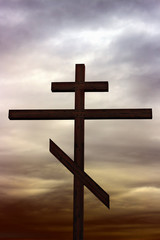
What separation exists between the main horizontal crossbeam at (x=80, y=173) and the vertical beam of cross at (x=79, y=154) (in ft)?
0.32

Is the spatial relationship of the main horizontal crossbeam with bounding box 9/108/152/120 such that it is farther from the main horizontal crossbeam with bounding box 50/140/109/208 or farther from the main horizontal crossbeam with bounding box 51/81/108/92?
the main horizontal crossbeam with bounding box 50/140/109/208

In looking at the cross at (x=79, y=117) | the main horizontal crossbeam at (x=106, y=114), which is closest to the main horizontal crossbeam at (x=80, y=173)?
the cross at (x=79, y=117)

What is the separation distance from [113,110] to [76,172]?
Answer: 1657 millimetres

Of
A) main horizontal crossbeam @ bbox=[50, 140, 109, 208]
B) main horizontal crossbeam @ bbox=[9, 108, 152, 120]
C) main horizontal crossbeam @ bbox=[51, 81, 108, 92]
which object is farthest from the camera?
main horizontal crossbeam @ bbox=[51, 81, 108, 92]

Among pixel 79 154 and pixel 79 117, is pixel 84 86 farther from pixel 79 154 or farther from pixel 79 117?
pixel 79 154

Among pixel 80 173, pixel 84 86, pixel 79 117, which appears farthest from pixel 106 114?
pixel 80 173

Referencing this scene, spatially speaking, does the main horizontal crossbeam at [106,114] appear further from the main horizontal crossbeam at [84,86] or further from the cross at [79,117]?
the main horizontal crossbeam at [84,86]

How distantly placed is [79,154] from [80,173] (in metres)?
0.42

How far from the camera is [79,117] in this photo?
996 centimetres

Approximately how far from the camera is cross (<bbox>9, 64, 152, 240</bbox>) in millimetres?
9398

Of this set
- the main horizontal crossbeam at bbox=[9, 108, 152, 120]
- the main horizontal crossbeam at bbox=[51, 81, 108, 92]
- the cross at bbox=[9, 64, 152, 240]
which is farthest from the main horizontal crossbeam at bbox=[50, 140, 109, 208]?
the main horizontal crossbeam at bbox=[51, 81, 108, 92]

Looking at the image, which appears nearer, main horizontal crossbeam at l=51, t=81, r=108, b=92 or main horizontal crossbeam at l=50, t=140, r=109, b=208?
main horizontal crossbeam at l=50, t=140, r=109, b=208

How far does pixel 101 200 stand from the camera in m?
9.30

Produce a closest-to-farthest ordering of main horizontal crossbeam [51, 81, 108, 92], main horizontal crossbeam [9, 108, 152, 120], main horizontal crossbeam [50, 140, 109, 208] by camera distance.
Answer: main horizontal crossbeam [50, 140, 109, 208] < main horizontal crossbeam [9, 108, 152, 120] < main horizontal crossbeam [51, 81, 108, 92]
